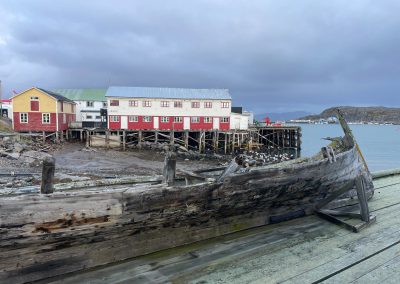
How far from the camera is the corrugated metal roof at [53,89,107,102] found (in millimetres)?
57031

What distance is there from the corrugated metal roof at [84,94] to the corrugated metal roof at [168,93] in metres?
17.5

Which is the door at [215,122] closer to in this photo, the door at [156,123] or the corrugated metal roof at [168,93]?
the corrugated metal roof at [168,93]

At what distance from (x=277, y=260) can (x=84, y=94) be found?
59805mm

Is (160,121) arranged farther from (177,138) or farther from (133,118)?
(133,118)

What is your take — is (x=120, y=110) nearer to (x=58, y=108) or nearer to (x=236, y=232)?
(x=58, y=108)

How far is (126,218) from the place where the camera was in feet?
11.8

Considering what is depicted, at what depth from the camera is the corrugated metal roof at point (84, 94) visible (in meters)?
57.0

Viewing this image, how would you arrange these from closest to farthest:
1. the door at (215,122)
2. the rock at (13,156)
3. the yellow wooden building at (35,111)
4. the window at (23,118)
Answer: the rock at (13,156) < the yellow wooden building at (35,111) < the window at (23,118) < the door at (215,122)

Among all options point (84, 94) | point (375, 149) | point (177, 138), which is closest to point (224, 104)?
point (177, 138)

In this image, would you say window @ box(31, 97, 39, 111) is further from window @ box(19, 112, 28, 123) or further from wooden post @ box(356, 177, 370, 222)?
wooden post @ box(356, 177, 370, 222)

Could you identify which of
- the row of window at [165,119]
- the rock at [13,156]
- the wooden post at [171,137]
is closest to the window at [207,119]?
the row of window at [165,119]

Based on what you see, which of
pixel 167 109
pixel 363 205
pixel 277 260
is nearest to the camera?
pixel 277 260

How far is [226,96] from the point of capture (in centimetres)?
4141

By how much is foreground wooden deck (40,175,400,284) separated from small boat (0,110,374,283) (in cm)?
16
